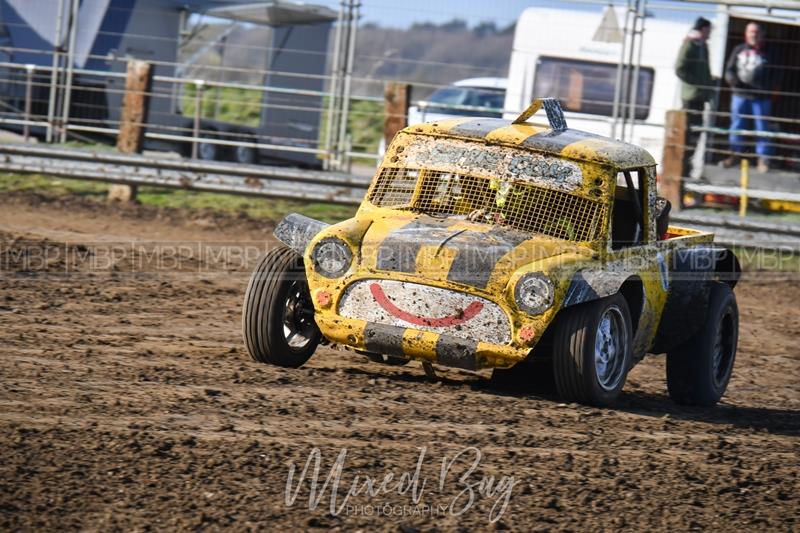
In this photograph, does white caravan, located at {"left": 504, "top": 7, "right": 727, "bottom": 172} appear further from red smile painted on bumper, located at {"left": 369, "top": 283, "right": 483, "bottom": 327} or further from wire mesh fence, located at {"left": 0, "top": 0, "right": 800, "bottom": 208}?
red smile painted on bumper, located at {"left": 369, "top": 283, "right": 483, "bottom": 327}

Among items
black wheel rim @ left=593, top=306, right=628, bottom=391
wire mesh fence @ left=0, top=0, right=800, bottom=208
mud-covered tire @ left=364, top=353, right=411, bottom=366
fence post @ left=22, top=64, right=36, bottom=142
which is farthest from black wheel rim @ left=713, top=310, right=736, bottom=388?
fence post @ left=22, top=64, right=36, bottom=142

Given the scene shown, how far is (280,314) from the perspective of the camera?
6379 millimetres

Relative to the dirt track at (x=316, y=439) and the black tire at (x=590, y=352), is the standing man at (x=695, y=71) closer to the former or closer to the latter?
the dirt track at (x=316, y=439)

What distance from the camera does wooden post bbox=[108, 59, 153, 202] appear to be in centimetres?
1377

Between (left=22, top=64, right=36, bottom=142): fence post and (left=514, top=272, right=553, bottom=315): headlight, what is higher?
(left=22, top=64, right=36, bottom=142): fence post

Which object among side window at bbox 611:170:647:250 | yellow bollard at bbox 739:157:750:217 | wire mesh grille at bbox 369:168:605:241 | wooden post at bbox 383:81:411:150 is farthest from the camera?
yellow bollard at bbox 739:157:750:217

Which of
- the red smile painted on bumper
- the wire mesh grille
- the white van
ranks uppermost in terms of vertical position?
the white van

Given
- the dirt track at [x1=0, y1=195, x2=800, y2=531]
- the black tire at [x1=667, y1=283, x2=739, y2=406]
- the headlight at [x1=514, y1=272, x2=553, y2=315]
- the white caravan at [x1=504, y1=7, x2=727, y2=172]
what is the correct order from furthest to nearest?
the white caravan at [x1=504, y1=7, x2=727, y2=172] → the black tire at [x1=667, y1=283, x2=739, y2=406] → the headlight at [x1=514, y1=272, x2=553, y2=315] → the dirt track at [x1=0, y1=195, x2=800, y2=531]

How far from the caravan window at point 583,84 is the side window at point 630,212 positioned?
8.04 metres

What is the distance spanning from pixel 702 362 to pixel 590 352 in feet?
5.11

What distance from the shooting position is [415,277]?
5980 mm

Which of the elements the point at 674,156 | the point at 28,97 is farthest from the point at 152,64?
the point at 674,156

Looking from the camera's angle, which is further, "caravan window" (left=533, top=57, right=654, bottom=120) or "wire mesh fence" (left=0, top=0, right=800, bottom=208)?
"caravan window" (left=533, top=57, right=654, bottom=120)

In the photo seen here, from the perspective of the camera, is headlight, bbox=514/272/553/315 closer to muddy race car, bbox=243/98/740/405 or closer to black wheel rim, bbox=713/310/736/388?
muddy race car, bbox=243/98/740/405
